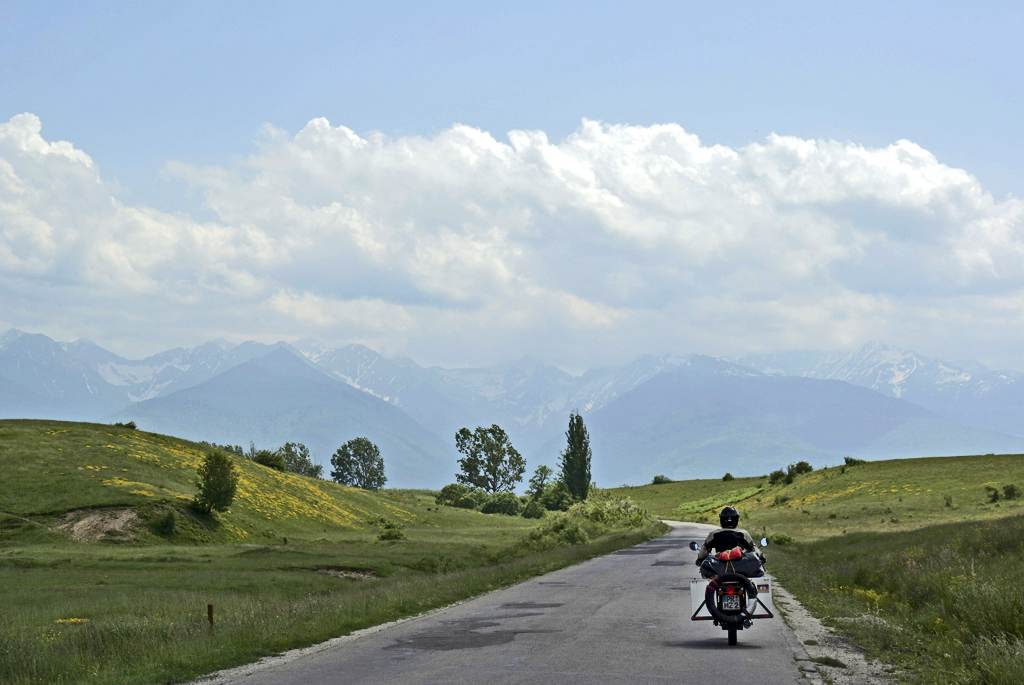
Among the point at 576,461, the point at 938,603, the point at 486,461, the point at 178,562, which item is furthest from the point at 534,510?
the point at 938,603

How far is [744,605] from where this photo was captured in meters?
15.3

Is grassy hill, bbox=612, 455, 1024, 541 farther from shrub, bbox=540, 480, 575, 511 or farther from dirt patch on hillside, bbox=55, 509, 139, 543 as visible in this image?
dirt patch on hillside, bbox=55, 509, 139, 543

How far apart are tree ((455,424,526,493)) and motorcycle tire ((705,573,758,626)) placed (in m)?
166

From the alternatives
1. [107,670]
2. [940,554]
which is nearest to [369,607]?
[107,670]

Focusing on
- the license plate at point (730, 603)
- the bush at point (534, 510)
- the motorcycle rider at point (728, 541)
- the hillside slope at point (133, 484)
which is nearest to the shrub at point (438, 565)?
the hillside slope at point (133, 484)

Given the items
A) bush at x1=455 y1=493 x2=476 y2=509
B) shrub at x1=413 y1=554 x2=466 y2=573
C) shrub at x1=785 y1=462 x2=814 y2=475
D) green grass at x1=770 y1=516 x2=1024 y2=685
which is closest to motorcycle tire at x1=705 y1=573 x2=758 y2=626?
green grass at x1=770 y1=516 x2=1024 y2=685

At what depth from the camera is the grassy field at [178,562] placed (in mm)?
16969

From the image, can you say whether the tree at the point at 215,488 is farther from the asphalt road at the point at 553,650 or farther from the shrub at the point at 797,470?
the shrub at the point at 797,470

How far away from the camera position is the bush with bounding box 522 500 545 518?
12631cm

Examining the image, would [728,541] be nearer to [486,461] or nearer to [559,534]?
[559,534]

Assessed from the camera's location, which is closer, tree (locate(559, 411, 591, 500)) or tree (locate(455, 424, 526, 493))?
tree (locate(559, 411, 591, 500))

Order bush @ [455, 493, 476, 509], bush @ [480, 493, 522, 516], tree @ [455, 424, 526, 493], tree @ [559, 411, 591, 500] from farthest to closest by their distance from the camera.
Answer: tree @ [455, 424, 526, 493]
bush @ [480, 493, 522, 516]
bush @ [455, 493, 476, 509]
tree @ [559, 411, 591, 500]

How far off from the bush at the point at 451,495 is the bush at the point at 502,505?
4.40 meters

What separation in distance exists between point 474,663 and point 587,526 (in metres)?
60.2
